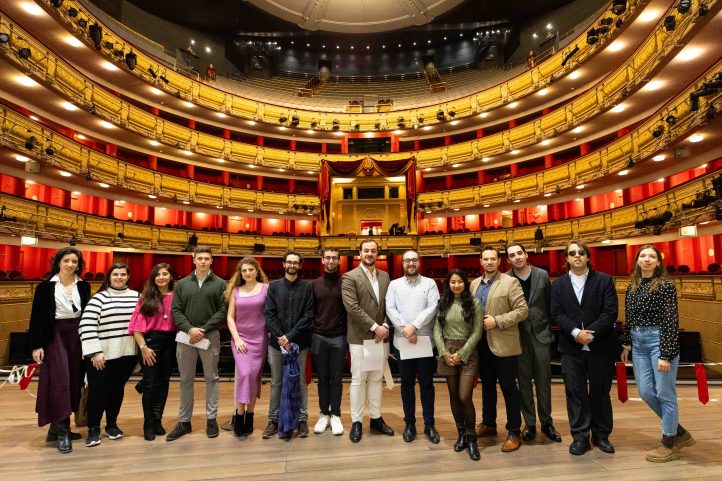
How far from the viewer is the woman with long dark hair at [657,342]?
2.83m

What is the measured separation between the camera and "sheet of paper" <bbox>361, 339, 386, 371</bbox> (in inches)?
135

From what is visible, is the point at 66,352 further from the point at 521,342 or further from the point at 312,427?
the point at 521,342

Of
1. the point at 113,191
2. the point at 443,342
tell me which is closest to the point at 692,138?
the point at 443,342

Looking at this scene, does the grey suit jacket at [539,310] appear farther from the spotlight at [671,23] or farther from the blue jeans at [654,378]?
the spotlight at [671,23]

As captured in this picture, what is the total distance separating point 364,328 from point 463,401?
100 cm

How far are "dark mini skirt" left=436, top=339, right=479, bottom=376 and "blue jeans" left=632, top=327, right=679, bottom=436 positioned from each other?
1223 millimetres

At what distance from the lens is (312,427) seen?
3.62m

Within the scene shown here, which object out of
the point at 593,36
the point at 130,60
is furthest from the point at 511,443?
the point at 130,60

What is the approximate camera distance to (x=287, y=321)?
350cm

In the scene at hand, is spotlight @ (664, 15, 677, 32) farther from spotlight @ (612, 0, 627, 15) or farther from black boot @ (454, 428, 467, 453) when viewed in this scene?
black boot @ (454, 428, 467, 453)

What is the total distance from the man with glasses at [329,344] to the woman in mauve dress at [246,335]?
19.8 inches

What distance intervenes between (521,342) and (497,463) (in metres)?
1.05

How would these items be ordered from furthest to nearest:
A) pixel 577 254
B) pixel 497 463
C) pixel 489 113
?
pixel 489 113 < pixel 577 254 < pixel 497 463

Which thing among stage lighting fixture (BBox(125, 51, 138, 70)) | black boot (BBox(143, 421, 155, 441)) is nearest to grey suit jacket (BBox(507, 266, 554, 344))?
black boot (BBox(143, 421, 155, 441))
